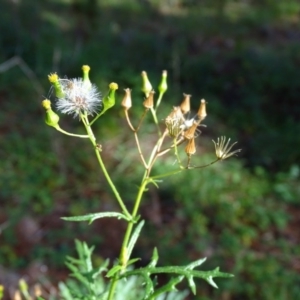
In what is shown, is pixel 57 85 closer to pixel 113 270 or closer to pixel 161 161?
pixel 113 270

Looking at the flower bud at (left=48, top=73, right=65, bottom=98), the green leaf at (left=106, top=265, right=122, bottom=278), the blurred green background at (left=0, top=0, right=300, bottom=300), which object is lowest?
the blurred green background at (left=0, top=0, right=300, bottom=300)

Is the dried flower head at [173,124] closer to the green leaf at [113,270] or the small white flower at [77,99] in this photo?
the small white flower at [77,99]

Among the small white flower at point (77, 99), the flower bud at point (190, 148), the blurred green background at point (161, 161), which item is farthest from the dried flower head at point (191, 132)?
the blurred green background at point (161, 161)

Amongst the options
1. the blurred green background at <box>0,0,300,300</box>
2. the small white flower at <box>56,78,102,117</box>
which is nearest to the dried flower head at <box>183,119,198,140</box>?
the small white flower at <box>56,78,102,117</box>

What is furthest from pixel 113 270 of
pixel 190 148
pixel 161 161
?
pixel 161 161

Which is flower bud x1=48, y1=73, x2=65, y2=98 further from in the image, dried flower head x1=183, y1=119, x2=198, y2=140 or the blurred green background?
the blurred green background

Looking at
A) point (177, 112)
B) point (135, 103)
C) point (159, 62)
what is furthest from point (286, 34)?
point (177, 112)

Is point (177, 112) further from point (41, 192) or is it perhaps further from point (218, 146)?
point (41, 192)
